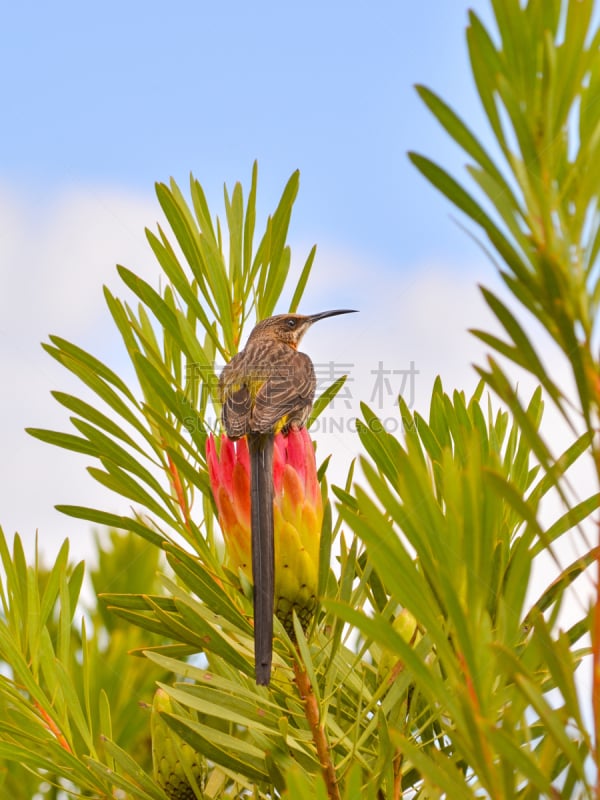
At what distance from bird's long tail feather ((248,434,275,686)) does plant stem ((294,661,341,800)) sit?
0.28ft

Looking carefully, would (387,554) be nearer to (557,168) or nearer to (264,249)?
(557,168)

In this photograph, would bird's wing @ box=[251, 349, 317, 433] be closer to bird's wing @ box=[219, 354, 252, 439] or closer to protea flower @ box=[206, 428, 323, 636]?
bird's wing @ box=[219, 354, 252, 439]

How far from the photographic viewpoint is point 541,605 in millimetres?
1232

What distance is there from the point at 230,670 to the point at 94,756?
26 cm

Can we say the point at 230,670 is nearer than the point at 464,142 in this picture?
No

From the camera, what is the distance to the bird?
1.29 metres

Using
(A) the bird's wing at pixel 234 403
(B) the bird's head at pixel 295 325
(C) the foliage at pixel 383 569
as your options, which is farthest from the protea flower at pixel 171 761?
(B) the bird's head at pixel 295 325

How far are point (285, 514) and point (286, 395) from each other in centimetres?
103

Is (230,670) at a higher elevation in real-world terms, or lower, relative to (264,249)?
lower

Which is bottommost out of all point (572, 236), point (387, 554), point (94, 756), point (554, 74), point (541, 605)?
point (94, 756)

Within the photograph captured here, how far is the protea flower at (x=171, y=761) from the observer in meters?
1.39

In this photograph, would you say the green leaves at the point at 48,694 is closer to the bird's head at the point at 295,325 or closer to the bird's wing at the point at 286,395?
the bird's wing at the point at 286,395

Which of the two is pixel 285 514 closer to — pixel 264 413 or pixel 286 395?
pixel 264 413

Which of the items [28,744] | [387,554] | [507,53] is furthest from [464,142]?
[28,744]
